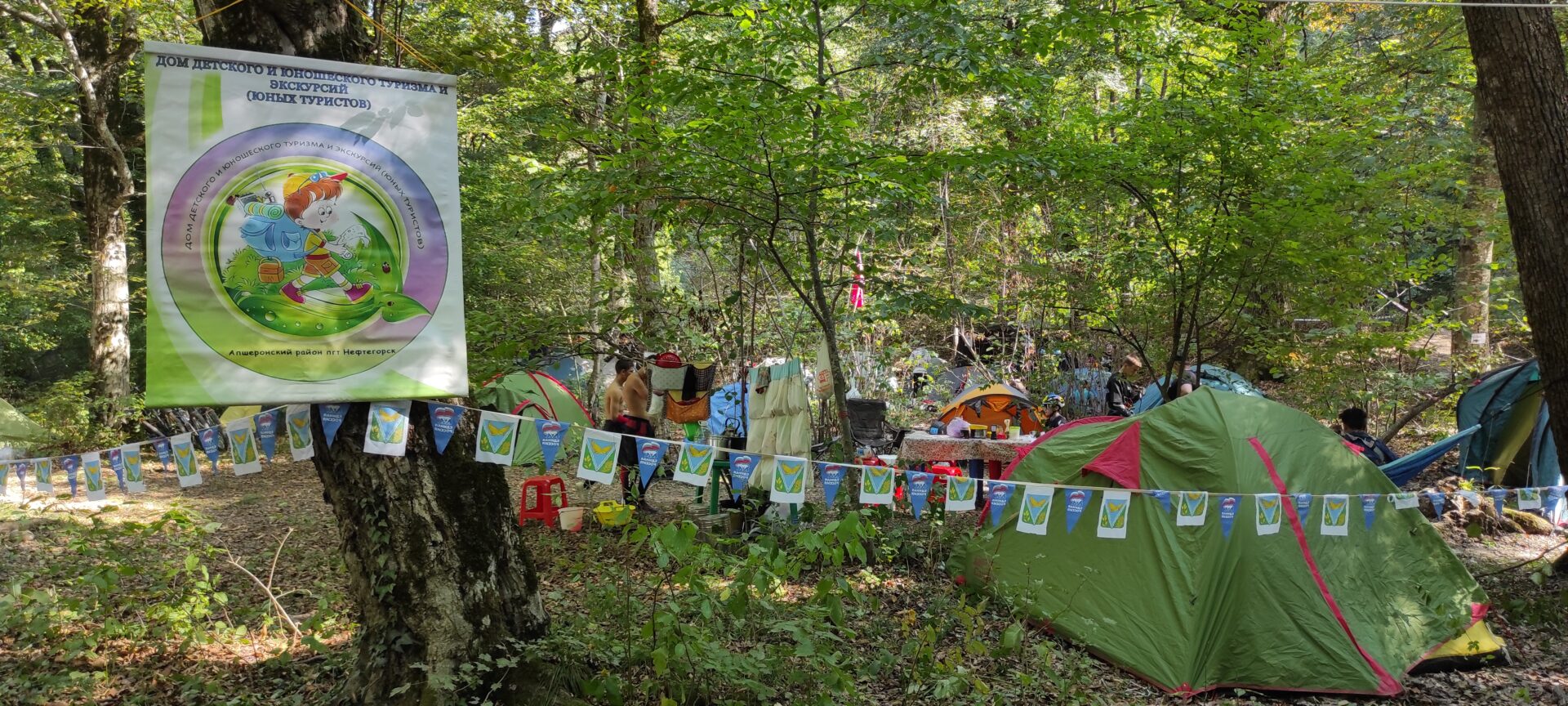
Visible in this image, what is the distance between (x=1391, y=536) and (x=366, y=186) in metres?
5.49

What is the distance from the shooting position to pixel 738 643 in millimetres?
4406

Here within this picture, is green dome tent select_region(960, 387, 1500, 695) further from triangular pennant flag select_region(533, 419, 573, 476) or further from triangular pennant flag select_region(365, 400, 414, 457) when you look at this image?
triangular pennant flag select_region(365, 400, 414, 457)

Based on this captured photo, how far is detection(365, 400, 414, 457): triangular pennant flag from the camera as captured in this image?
3.20 m

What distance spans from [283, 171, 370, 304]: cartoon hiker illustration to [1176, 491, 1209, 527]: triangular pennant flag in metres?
4.12

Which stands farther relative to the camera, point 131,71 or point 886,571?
point 131,71

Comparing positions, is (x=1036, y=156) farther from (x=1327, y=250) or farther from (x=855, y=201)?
(x=1327, y=250)

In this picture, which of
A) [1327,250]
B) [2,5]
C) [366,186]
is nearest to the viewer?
[366,186]

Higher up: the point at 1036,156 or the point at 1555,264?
the point at 1036,156

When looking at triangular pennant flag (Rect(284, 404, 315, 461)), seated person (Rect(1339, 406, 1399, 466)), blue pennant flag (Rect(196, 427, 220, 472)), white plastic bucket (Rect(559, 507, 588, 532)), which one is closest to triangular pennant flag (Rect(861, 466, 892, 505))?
white plastic bucket (Rect(559, 507, 588, 532))

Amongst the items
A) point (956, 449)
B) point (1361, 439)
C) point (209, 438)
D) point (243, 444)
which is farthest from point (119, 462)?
point (1361, 439)

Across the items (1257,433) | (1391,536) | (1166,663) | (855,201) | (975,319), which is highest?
(855,201)

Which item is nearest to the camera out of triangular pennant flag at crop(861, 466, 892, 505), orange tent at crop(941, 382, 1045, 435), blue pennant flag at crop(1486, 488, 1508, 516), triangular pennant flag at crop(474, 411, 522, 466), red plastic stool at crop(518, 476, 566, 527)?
triangular pennant flag at crop(474, 411, 522, 466)

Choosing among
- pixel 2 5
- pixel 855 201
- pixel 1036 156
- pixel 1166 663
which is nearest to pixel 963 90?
pixel 1036 156

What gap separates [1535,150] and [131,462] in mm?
7415
